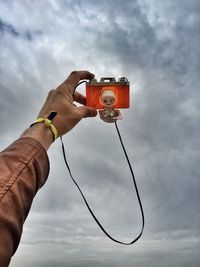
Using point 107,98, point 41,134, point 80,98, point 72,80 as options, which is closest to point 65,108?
point 72,80

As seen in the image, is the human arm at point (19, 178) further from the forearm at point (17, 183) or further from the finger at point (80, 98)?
the finger at point (80, 98)

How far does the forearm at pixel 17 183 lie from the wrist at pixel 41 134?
9cm

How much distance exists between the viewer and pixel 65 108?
4.38 m

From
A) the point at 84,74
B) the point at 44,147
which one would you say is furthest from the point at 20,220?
the point at 84,74

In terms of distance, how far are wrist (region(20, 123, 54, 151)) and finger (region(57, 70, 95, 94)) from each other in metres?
1.04

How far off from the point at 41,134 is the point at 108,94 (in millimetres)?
2766

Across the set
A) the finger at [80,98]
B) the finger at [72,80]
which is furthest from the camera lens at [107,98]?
the finger at [72,80]

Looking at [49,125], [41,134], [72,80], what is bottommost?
[41,134]

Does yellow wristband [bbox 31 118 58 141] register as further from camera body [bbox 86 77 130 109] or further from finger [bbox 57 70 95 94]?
camera body [bbox 86 77 130 109]

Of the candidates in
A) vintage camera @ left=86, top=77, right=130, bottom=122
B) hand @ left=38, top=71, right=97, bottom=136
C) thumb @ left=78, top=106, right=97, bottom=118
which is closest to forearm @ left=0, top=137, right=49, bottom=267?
hand @ left=38, top=71, right=97, bottom=136

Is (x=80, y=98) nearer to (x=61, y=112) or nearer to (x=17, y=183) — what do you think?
(x=61, y=112)

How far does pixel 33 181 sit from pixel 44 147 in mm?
465

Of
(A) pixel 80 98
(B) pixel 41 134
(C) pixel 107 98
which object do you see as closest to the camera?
(B) pixel 41 134

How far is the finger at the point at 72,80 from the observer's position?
4748 millimetres
